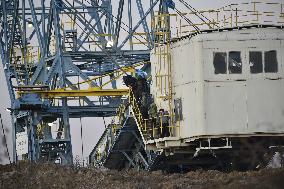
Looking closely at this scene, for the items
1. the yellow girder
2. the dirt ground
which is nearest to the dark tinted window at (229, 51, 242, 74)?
the dirt ground

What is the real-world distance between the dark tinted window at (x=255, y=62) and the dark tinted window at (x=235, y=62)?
442 mm

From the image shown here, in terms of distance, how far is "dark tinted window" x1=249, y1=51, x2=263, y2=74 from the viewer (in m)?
44.2

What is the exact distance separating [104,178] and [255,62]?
764 centimetres

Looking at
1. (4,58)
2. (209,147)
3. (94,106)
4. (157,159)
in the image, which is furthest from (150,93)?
(4,58)

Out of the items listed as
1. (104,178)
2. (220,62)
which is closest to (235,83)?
(220,62)

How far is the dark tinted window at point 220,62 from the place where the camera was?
145 ft

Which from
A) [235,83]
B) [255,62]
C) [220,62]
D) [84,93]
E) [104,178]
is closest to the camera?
[104,178]

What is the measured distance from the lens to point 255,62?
4431 cm

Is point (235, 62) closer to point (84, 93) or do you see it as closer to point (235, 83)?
point (235, 83)

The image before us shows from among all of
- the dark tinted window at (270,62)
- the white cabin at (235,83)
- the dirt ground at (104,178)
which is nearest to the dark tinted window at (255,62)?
the white cabin at (235,83)

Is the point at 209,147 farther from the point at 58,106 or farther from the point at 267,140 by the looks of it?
the point at 58,106

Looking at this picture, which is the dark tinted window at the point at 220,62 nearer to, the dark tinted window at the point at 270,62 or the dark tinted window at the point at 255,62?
Answer: the dark tinted window at the point at 255,62

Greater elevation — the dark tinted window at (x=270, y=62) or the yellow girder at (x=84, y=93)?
the dark tinted window at (x=270, y=62)

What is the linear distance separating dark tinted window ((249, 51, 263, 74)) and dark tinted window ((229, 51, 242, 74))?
0.44m
